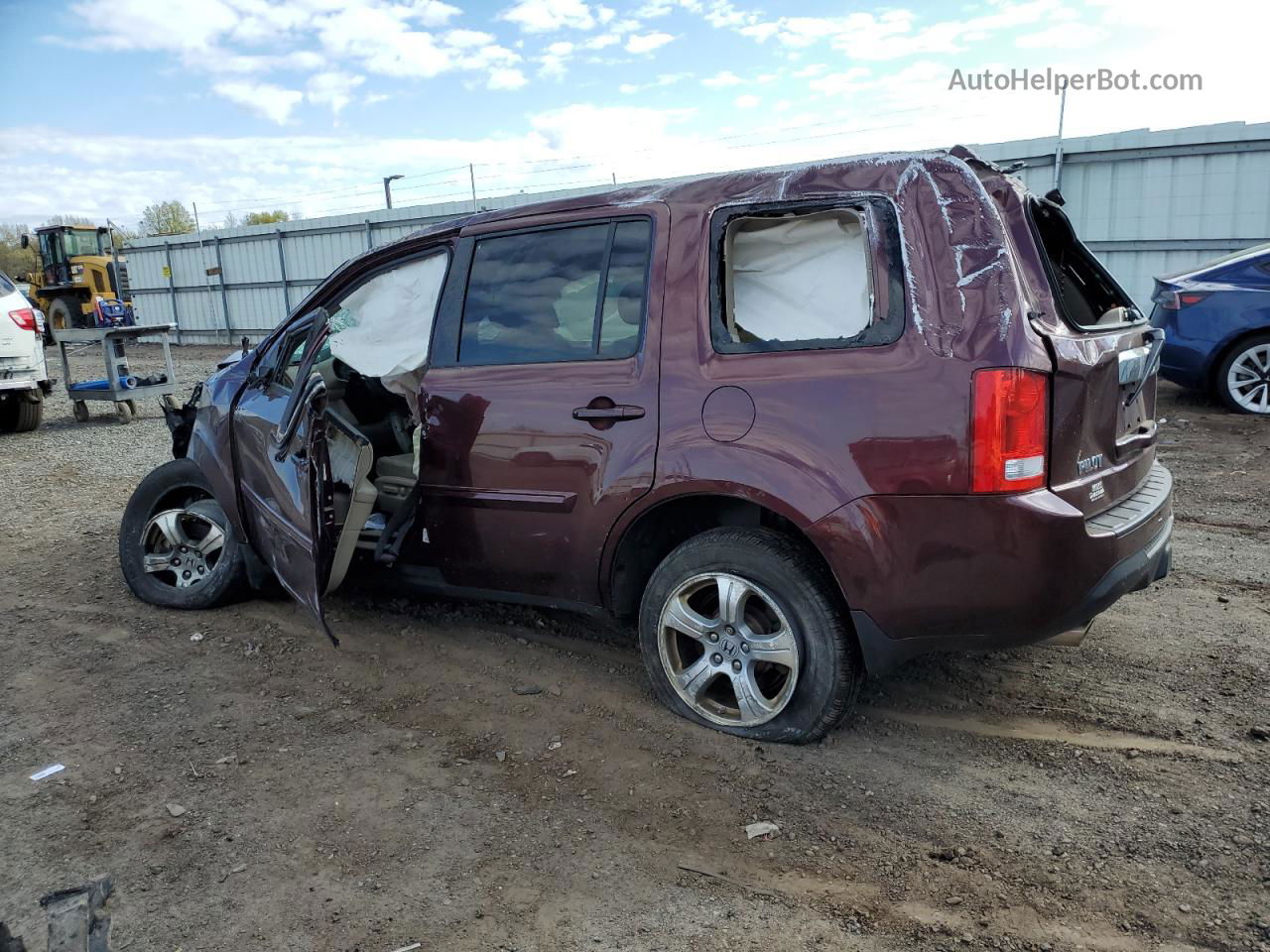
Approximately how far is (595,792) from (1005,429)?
66.3 inches

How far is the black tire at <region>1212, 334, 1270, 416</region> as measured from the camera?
831cm

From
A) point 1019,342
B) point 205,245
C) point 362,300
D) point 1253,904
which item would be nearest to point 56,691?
point 362,300

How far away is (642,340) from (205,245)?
24.3 metres

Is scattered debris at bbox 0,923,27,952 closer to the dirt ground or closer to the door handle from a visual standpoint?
the dirt ground

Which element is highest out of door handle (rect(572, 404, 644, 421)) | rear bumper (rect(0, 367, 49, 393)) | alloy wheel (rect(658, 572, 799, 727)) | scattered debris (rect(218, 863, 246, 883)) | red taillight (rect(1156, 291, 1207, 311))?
red taillight (rect(1156, 291, 1207, 311))

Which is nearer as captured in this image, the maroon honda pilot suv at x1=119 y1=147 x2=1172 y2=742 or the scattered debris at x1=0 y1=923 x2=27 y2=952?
the scattered debris at x1=0 y1=923 x2=27 y2=952

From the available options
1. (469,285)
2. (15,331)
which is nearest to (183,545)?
(469,285)

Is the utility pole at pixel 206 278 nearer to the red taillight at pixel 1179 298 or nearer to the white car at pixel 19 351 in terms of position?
the white car at pixel 19 351

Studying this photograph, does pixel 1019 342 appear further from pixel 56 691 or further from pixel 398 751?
pixel 56 691

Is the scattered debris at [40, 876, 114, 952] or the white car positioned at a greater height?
the white car

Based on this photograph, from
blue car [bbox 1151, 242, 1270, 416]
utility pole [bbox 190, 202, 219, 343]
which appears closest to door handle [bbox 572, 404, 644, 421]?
blue car [bbox 1151, 242, 1270, 416]

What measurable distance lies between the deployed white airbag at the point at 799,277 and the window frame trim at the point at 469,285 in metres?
0.31

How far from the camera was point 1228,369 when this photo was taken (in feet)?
27.8

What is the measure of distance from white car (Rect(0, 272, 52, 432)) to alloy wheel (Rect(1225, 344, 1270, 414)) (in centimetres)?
1188
